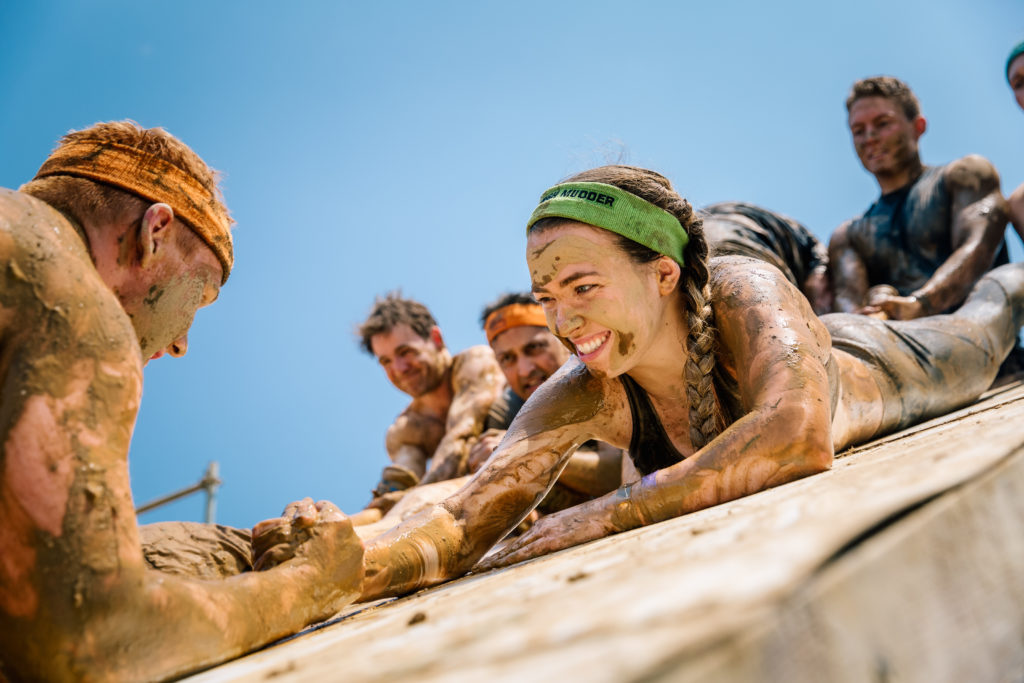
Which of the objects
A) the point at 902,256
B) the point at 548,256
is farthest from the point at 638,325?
the point at 902,256

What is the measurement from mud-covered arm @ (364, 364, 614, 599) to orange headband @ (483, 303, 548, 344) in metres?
2.53

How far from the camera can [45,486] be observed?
1270 mm

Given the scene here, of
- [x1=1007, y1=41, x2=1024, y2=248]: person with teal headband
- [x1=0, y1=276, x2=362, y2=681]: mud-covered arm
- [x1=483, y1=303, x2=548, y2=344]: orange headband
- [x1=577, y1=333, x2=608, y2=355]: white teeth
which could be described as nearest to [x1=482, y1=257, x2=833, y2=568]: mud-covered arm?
[x1=577, y1=333, x2=608, y2=355]: white teeth

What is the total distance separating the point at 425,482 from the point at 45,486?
3915 mm

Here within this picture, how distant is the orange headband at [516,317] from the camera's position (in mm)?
5324

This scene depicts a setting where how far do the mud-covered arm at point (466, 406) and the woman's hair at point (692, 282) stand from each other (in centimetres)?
275

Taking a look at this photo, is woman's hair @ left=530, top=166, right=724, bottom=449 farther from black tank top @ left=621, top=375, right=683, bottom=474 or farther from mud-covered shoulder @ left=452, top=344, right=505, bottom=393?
mud-covered shoulder @ left=452, top=344, right=505, bottom=393

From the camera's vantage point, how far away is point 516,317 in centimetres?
534

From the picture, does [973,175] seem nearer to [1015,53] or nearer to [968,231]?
[968,231]

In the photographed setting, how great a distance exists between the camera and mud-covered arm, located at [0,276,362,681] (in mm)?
1241

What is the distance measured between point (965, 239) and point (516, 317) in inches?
109

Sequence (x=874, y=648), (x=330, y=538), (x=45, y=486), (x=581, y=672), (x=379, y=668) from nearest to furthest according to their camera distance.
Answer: (x=581, y=672) < (x=874, y=648) < (x=379, y=668) < (x=45, y=486) < (x=330, y=538)

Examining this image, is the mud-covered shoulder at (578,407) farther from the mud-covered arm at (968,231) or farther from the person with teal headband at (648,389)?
the mud-covered arm at (968,231)

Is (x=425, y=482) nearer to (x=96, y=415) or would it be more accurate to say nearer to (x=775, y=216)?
(x=775, y=216)
